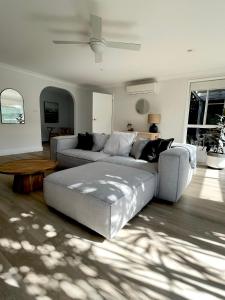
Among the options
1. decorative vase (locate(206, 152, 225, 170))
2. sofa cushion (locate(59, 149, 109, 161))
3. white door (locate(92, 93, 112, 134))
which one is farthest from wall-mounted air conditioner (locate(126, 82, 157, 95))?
sofa cushion (locate(59, 149, 109, 161))

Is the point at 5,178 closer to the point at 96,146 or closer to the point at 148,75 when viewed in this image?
the point at 96,146

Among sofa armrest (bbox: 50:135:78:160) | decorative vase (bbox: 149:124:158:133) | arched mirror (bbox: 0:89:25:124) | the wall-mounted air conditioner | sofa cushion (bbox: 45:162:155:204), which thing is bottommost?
sofa cushion (bbox: 45:162:155:204)

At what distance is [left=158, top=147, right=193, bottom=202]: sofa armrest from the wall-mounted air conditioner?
3.34m

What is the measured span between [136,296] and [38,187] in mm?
2021

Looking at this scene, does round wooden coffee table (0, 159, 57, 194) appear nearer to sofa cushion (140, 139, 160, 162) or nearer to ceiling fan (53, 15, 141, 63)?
sofa cushion (140, 139, 160, 162)

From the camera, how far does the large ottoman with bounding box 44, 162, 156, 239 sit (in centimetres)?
149

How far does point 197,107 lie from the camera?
4.73 m

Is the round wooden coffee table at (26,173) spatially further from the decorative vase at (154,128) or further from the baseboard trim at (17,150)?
the decorative vase at (154,128)

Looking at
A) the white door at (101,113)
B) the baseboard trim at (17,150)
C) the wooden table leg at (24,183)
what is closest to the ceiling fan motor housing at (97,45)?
the wooden table leg at (24,183)

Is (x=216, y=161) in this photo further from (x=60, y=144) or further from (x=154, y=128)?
(x=60, y=144)

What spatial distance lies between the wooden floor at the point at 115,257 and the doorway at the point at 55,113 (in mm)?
6066

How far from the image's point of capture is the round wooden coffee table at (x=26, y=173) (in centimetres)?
230

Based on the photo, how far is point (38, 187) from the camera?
2.59 metres

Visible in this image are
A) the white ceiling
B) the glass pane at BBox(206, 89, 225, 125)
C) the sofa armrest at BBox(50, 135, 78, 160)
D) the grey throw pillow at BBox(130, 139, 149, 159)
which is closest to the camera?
the white ceiling
